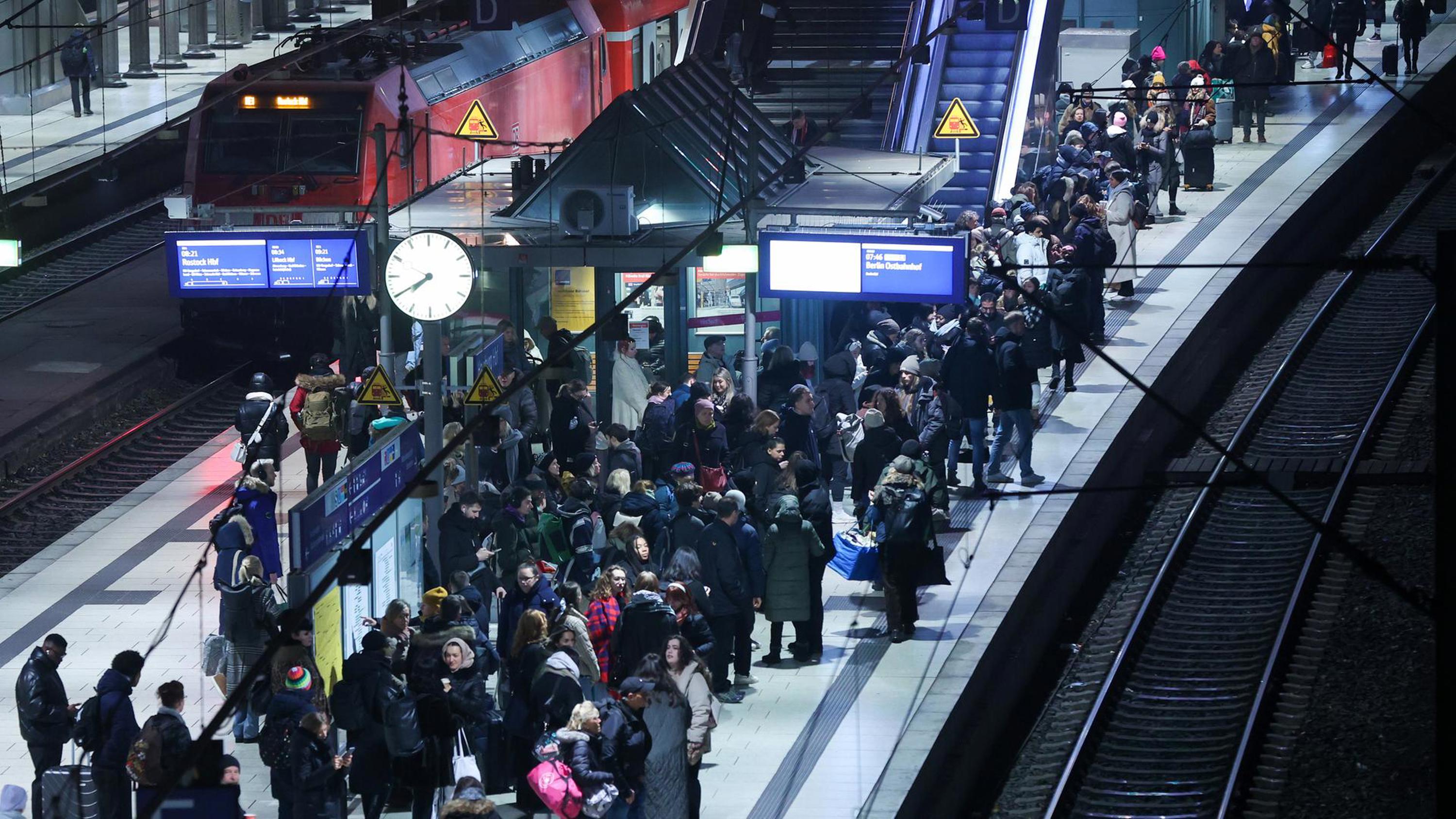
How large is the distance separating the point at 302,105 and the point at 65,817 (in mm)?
13478

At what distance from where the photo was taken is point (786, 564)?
15500mm

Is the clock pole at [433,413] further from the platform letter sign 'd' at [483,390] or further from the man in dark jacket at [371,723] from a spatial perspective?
the man in dark jacket at [371,723]

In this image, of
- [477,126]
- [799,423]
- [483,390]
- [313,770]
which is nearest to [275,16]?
[477,126]

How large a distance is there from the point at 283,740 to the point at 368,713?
1.76ft

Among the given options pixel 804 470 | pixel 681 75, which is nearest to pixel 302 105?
pixel 681 75

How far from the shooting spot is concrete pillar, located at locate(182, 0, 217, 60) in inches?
1704

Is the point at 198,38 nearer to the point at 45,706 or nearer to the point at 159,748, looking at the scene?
the point at 45,706

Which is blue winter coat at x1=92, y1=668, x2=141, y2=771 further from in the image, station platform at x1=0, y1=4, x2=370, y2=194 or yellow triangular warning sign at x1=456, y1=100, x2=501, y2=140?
station platform at x1=0, y1=4, x2=370, y2=194

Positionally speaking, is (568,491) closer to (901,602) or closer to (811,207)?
(901,602)

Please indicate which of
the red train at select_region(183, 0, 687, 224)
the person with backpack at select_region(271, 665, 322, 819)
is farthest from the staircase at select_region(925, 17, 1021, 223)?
A: the person with backpack at select_region(271, 665, 322, 819)

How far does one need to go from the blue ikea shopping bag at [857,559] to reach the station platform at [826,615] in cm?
34

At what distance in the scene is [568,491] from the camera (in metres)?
16.9

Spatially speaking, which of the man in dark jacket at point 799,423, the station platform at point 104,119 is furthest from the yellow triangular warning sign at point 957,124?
the station platform at point 104,119

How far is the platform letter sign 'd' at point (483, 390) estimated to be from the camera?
16.9m
